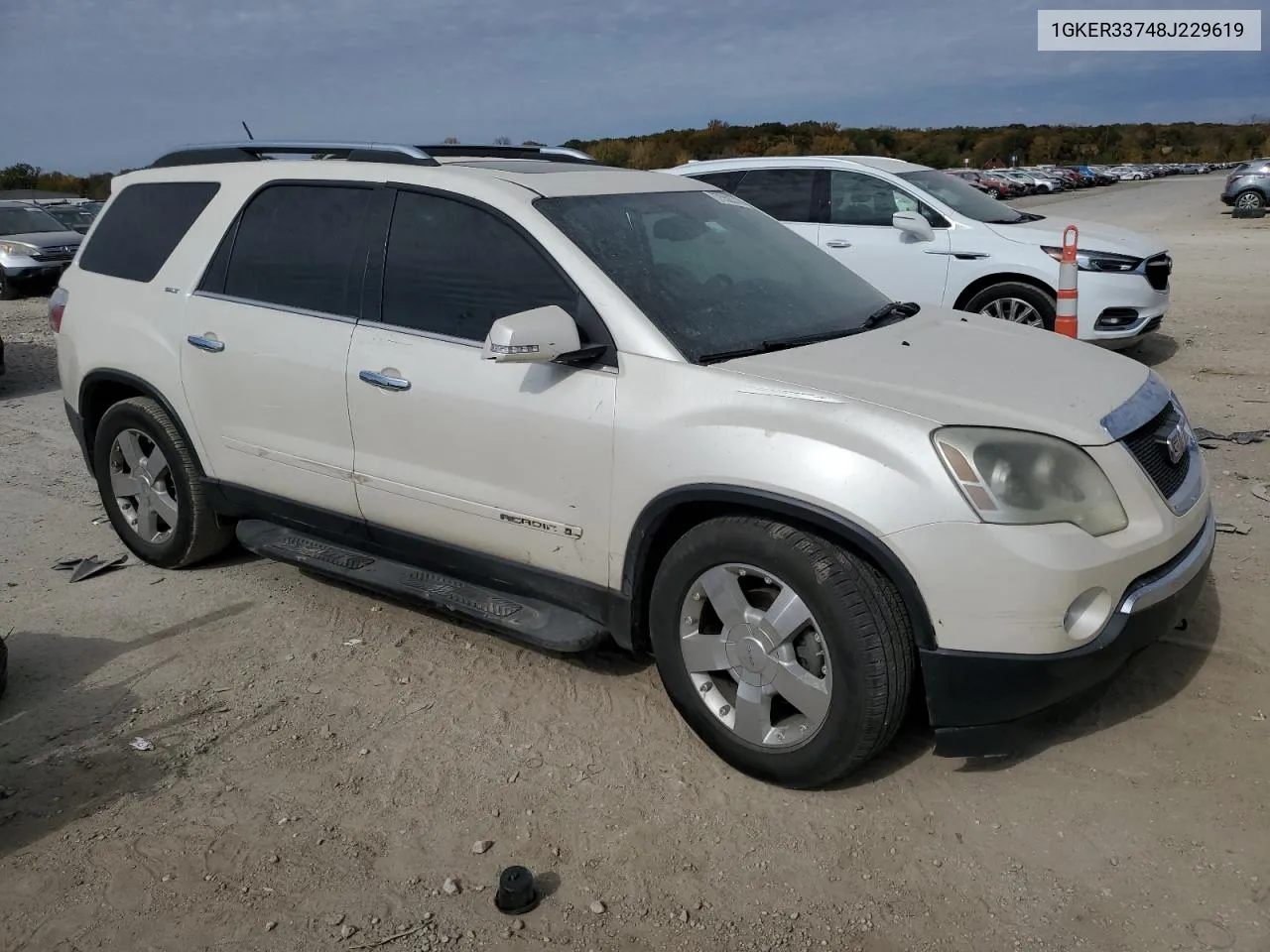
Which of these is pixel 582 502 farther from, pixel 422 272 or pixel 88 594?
pixel 88 594

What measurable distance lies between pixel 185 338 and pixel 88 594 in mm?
1369

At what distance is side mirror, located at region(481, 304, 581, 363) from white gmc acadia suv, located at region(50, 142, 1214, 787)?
15mm

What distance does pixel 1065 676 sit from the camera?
9.63ft

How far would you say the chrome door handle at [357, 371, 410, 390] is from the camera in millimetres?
3857

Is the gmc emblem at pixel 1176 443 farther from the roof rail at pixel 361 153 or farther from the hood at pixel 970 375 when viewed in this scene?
the roof rail at pixel 361 153

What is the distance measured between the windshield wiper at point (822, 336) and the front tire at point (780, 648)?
0.55m

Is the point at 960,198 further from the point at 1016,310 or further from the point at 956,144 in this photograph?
the point at 956,144

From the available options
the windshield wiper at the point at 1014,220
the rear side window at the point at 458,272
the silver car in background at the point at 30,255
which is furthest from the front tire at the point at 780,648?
the silver car in background at the point at 30,255

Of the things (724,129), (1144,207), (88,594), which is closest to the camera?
(88,594)

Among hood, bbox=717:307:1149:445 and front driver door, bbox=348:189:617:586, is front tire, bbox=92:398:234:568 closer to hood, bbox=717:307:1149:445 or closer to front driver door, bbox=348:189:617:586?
front driver door, bbox=348:189:617:586

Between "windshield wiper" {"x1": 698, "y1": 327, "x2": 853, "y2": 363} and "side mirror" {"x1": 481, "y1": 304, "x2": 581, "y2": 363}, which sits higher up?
"side mirror" {"x1": 481, "y1": 304, "x2": 581, "y2": 363}

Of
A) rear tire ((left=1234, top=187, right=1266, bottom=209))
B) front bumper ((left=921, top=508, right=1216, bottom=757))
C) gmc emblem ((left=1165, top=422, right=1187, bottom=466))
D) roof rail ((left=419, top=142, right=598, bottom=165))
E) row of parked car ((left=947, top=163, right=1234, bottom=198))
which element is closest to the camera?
front bumper ((left=921, top=508, right=1216, bottom=757))

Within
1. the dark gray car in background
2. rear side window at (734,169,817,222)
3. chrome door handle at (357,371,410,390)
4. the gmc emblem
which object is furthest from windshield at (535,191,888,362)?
the dark gray car in background

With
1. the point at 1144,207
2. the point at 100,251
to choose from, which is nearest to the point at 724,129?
the point at 1144,207
